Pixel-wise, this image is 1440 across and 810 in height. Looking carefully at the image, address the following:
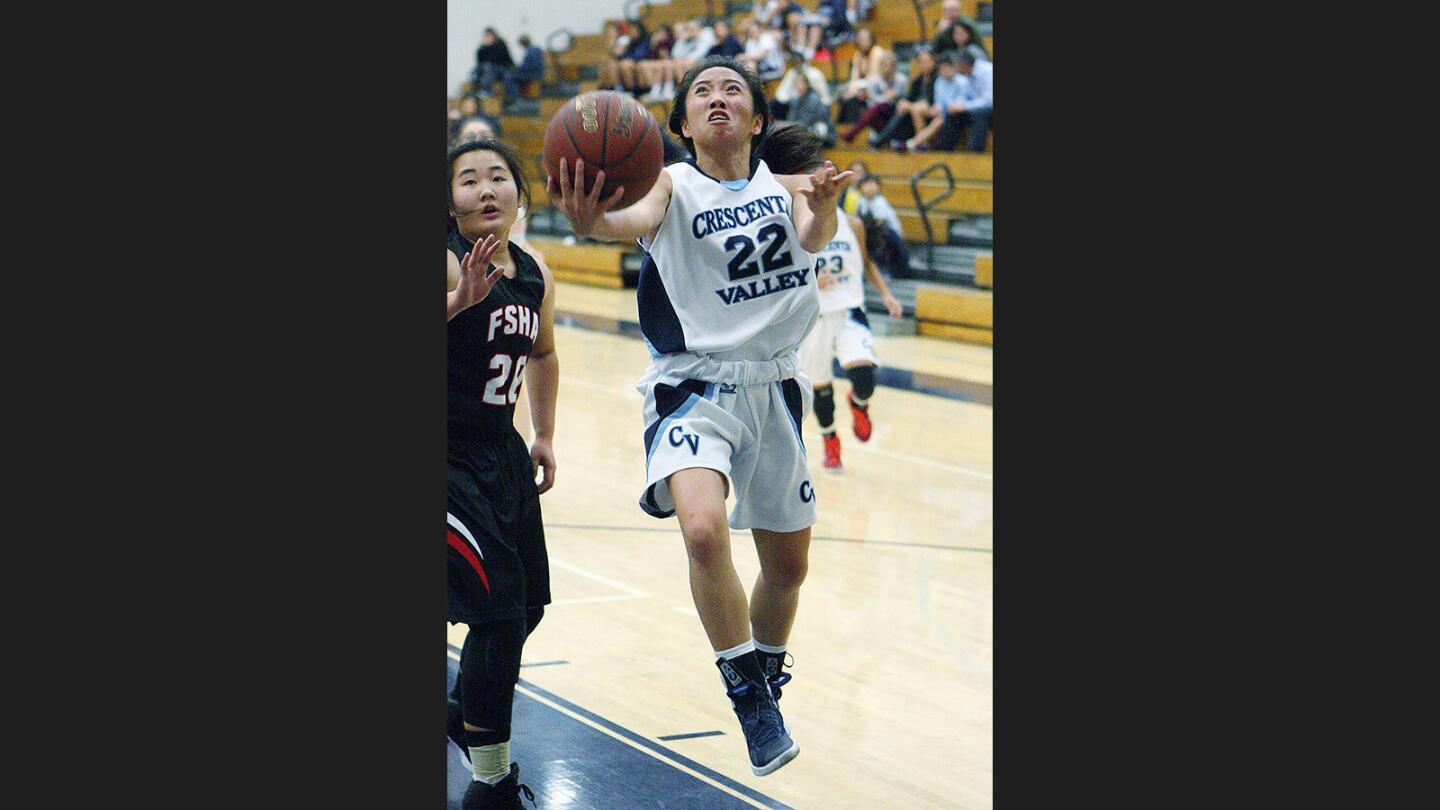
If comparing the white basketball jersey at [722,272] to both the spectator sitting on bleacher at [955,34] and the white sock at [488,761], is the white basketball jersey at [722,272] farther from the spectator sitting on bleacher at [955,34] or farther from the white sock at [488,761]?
the spectator sitting on bleacher at [955,34]

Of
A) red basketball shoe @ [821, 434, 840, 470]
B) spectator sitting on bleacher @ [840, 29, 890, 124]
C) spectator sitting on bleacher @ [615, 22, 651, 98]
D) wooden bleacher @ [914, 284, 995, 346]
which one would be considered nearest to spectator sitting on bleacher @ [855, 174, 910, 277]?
wooden bleacher @ [914, 284, 995, 346]

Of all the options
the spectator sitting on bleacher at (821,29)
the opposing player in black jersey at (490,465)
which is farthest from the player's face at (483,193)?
the spectator sitting on bleacher at (821,29)

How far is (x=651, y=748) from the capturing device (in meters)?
4.86

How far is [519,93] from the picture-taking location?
2355 cm

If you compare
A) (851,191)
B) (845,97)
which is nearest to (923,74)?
(845,97)

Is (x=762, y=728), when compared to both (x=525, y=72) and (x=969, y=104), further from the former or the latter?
(x=525, y=72)

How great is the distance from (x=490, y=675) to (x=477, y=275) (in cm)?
99

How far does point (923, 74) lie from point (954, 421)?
20.7 ft

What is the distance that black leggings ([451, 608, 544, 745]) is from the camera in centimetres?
Result: 407

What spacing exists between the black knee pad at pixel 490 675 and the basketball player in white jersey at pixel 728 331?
19.5 inches

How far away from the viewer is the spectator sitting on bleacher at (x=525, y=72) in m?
23.2

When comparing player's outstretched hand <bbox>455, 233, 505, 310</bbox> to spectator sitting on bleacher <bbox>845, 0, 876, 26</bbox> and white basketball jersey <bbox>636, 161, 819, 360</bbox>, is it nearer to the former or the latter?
white basketball jersey <bbox>636, 161, 819, 360</bbox>

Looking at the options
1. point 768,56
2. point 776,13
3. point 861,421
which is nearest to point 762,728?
point 861,421

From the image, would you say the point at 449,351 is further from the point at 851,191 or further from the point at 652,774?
the point at 851,191
